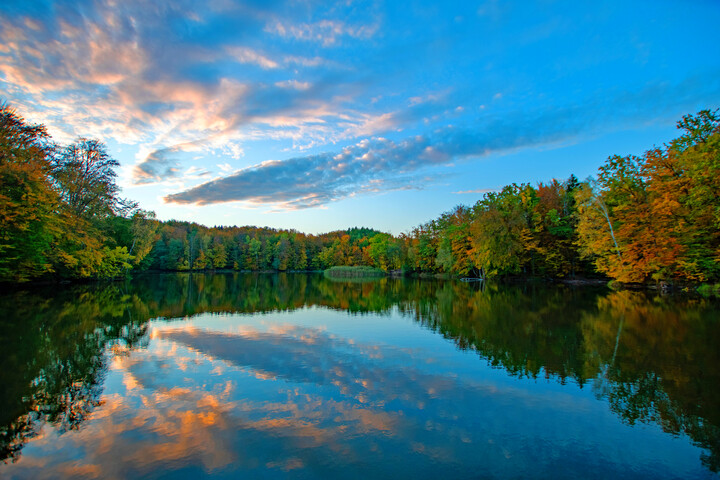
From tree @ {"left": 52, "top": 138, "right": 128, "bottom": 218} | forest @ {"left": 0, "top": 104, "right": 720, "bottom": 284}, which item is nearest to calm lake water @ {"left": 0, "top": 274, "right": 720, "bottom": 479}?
forest @ {"left": 0, "top": 104, "right": 720, "bottom": 284}

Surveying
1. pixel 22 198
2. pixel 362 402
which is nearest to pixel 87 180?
pixel 22 198

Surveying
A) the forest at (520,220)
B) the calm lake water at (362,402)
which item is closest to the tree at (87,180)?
the forest at (520,220)

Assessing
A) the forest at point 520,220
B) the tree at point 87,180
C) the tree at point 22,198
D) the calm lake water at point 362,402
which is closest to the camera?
the calm lake water at point 362,402

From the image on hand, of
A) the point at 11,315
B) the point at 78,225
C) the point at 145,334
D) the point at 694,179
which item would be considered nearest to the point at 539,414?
the point at 145,334

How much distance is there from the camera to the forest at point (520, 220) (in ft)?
68.8

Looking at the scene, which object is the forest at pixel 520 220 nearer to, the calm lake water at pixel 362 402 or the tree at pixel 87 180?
the tree at pixel 87 180

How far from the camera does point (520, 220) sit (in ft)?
133

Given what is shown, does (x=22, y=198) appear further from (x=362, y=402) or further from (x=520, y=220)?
(x=520, y=220)

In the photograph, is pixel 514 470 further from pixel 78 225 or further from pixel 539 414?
pixel 78 225

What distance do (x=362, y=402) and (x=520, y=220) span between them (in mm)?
39044

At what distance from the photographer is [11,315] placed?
14.8 metres

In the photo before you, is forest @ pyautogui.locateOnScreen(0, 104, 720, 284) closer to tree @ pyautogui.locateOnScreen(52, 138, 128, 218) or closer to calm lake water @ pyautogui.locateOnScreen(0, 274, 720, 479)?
tree @ pyautogui.locateOnScreen(52, 138, 128, 218)

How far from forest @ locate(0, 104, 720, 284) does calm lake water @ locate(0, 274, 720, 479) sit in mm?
13025

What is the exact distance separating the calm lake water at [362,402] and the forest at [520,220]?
13025 millimetres
